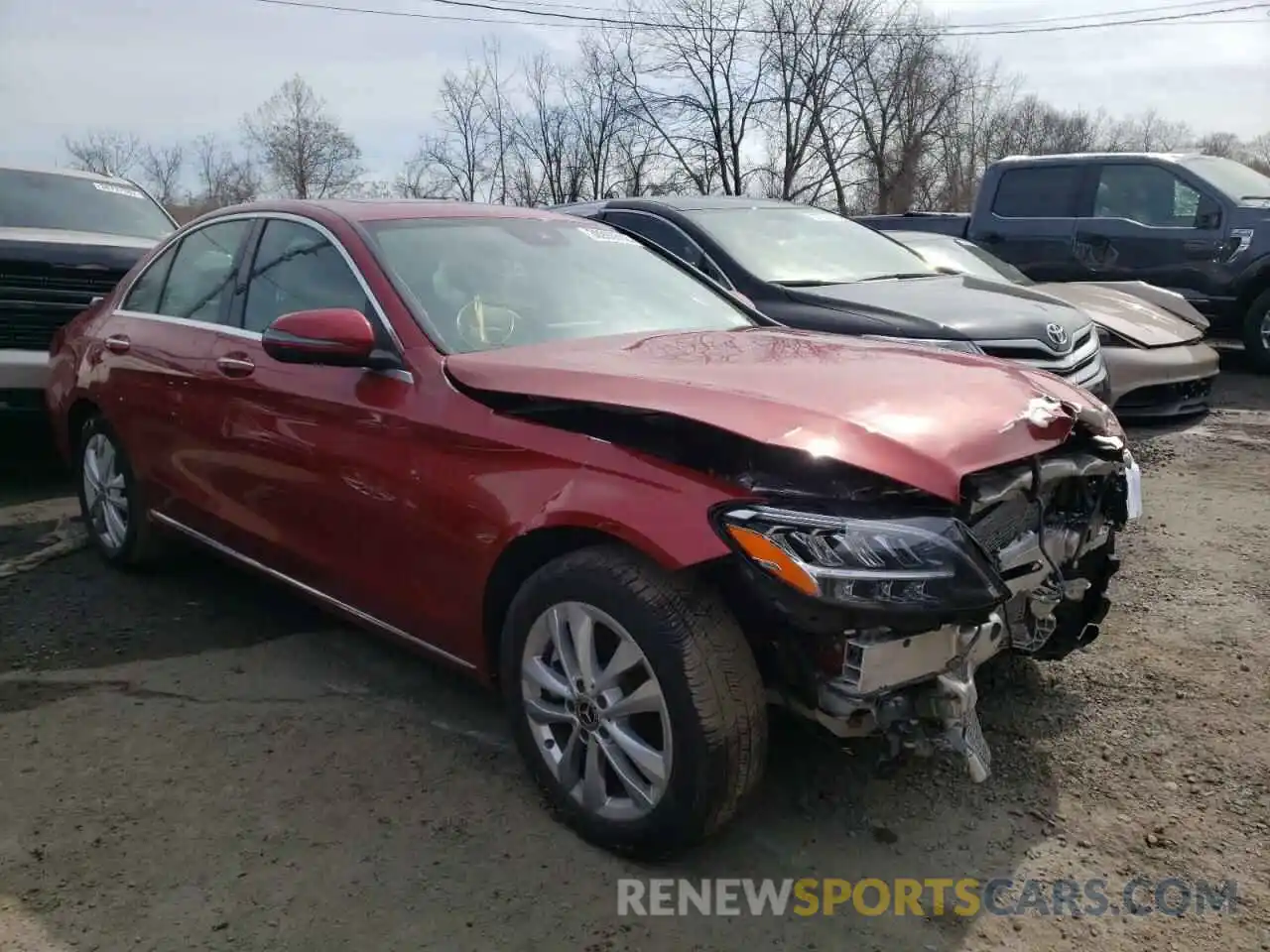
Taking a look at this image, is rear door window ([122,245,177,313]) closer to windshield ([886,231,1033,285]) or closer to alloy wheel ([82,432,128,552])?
alloy wheel ([82,432,128,552])

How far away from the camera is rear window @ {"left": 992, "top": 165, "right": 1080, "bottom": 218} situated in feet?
33.2

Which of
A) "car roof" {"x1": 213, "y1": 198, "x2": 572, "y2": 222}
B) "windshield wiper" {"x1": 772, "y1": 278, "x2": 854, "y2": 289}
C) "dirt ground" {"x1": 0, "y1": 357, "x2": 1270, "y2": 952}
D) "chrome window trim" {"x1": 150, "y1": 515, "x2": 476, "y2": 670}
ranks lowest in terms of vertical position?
"dirt ground" {"x1": 0, "y1": 357, "x2": 1270, "y2": 952}

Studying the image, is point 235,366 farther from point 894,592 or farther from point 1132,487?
point 1132,487

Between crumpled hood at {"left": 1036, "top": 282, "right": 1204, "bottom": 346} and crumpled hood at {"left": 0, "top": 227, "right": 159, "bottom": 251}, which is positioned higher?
crumpled hood at {"left": 0, "top": 227, "right": 159, "bottom": 251}

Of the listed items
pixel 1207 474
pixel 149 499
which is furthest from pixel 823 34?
pixel 149 499

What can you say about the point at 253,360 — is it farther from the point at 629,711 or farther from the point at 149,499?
the point at 629,711

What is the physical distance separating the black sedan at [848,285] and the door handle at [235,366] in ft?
8.83

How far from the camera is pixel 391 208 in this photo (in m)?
3.76

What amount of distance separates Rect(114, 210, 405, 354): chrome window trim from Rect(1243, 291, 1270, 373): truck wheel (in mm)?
8580

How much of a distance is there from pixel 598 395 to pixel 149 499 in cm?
265

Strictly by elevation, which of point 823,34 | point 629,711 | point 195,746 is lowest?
point 195,746

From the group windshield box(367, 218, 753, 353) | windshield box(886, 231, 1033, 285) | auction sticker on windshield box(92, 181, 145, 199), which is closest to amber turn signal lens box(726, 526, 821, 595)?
windshield box(367, 218, 753, 353)

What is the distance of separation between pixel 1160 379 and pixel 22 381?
22.9 feet

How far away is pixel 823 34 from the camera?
38.4 m
